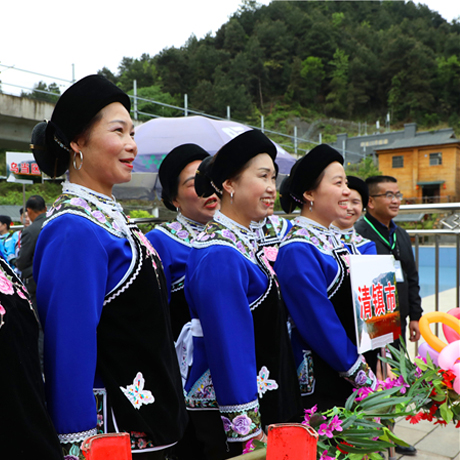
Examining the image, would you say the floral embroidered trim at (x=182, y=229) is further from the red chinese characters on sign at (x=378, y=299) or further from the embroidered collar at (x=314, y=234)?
the red chinese characters on sign at (x=378, y=299)

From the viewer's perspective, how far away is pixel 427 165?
34594 mm

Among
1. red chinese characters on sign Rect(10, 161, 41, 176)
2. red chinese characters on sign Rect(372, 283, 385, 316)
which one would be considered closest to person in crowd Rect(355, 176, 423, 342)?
red chinese characters on sign Rect(372, 283, 385, 316)

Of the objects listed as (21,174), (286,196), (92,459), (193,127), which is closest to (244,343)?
(92,459)

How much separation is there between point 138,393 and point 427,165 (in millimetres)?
36703

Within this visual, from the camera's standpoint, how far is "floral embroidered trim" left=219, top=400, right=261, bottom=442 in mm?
1640

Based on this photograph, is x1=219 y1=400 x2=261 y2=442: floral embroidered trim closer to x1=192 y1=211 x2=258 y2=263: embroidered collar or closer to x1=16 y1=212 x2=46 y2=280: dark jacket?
x1=192 y1=211 x2=258 y2=263: embroidered collar

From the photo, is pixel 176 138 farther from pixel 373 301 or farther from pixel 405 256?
pixel 373 301

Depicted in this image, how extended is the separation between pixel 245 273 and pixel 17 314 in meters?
0.97

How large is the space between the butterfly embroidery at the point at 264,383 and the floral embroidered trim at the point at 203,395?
177 millimetres

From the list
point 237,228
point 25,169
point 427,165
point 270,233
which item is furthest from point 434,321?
point 427,165

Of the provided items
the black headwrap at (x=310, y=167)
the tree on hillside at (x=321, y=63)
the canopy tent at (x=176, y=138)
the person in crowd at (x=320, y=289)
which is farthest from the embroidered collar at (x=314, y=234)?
the tree on hillside at (x=321, y=63)

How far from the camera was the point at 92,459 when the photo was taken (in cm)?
74

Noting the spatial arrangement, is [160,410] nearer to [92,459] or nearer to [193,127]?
[92,459]

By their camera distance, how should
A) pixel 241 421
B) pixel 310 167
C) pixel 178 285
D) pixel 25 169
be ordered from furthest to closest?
pixel 25 169
pixel 310 167
pixel 178 285
pixel 241 421
